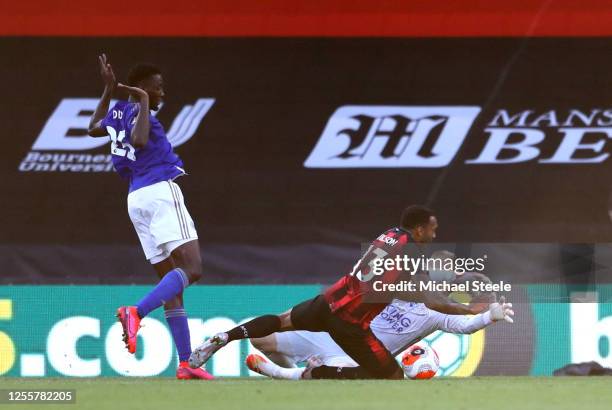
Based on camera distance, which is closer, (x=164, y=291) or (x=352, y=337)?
(x=164, y=291)

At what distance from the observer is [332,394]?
699 centimetres

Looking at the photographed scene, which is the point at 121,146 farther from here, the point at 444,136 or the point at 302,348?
the point at 444,136

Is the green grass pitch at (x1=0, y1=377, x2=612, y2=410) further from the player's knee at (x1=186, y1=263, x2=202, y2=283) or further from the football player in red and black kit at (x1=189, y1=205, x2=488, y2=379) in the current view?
the player's knee at (x1=186, y1=263, x2=202, y2=283)

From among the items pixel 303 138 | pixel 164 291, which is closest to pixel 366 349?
pixel 164 291

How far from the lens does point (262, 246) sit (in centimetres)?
1134

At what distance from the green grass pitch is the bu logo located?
3.68 metres

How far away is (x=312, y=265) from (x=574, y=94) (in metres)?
2.37

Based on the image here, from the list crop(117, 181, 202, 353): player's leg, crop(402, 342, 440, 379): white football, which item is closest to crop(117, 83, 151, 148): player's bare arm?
crop(117, 181, 202, 353): player's leg

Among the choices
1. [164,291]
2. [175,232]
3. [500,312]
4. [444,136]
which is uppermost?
[444,136]

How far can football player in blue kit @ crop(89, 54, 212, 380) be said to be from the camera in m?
7.82

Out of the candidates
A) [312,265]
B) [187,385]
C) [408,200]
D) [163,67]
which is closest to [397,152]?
[408,200]

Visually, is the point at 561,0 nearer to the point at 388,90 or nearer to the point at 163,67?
the point at 388,90

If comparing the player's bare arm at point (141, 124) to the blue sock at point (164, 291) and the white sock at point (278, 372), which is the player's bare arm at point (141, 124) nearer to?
the blue sock at point (164, 291)

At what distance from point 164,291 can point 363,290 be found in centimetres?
116
